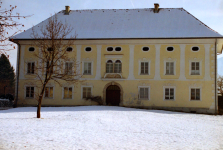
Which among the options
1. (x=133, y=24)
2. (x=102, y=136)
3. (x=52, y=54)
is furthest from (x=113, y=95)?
(x=102, y=136)

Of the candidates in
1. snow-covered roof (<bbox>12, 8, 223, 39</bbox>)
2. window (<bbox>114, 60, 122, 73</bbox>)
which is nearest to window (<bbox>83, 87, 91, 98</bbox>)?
window (<bbox>114, 60, 122, 73</bbox>)

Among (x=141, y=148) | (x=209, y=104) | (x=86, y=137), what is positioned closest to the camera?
(x=141, y=148)

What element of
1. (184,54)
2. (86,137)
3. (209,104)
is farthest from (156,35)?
(86,137)

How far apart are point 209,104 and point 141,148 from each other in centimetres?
1796

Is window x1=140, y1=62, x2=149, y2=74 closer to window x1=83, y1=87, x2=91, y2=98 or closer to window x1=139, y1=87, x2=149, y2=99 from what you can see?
window x1=139, y1=87, x2=149, y2=99

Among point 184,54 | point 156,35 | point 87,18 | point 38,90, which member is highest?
point 87,18

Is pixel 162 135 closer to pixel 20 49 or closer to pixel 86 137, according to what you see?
pixel 86 137

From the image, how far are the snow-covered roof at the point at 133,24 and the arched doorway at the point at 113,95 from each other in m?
4.93

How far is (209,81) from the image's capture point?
1035 inches

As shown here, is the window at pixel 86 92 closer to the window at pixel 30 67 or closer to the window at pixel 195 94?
the window at pixel 30 67

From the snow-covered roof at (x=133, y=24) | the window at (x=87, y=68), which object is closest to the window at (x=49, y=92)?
the window at (x=87, y=68)

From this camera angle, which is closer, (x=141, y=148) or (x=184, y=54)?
(x=141, y=148)

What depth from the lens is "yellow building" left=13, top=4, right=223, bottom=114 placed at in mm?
26391

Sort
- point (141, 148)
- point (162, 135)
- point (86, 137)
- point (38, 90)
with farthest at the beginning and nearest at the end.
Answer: point (38, 90)
point (162, 135)
point (86, 137)
point (141, 148)
